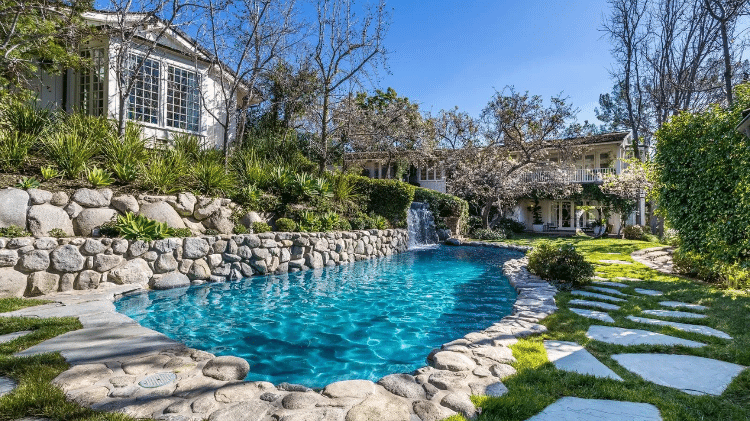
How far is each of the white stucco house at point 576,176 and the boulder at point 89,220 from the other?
1579 cm

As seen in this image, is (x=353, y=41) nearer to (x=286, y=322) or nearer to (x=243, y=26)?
(x=243, y=26)

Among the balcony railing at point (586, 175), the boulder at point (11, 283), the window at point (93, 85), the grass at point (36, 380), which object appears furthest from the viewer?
the balcony railing at point (586, 175)

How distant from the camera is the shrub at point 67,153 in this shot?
6.54m

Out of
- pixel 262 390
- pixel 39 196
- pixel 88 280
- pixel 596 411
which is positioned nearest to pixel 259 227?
pixel 88 280

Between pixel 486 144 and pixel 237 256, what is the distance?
50.4 feet

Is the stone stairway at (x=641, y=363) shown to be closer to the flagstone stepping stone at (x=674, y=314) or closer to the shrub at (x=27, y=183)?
the flagstone stepping stone at (x=674, y=314)

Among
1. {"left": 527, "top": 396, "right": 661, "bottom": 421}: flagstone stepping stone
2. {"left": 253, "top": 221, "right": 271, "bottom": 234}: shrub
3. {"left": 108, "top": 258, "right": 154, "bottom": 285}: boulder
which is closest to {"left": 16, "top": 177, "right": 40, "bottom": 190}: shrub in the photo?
{"left": 108, "top": 258, "right": 154, "bottom": 285}: boulder

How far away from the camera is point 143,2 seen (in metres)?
9.22

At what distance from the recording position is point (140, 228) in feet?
21.4

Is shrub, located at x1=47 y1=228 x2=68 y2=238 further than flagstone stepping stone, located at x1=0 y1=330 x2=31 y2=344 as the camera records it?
Yes

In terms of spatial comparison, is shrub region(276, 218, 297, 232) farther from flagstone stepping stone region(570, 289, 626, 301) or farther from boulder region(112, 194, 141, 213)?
flagstone stepping stone region(570, 289, 626, 301)

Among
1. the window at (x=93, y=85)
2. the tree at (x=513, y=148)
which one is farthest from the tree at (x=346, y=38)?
the tree at (x=513, y=148)

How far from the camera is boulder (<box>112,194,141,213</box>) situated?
6707 millimetres

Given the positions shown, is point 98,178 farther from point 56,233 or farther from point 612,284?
point 612,284
